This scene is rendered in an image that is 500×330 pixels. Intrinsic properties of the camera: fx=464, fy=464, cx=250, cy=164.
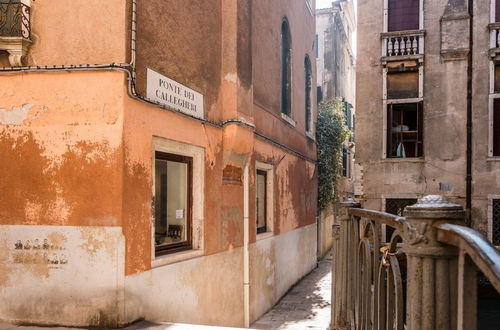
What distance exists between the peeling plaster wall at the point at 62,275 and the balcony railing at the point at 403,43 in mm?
11967

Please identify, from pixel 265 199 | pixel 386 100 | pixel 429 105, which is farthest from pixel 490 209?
pixel 265 199

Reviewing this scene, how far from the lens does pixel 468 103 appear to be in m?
13.7

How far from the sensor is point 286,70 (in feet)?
42.2

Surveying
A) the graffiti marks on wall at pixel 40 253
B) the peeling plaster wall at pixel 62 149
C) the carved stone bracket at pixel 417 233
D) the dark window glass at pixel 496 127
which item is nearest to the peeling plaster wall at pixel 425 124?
the dark window glass at pixel 496 127

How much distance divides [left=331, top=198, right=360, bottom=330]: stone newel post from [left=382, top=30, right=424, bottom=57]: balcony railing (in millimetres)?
11282

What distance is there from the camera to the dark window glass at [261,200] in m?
10.7

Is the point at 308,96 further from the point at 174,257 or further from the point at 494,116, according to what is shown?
the point at 174,257

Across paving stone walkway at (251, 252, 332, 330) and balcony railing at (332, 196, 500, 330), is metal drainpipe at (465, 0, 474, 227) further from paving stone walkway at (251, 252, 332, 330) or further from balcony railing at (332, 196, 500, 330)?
balcony railing at (332, 196, 500, 330)

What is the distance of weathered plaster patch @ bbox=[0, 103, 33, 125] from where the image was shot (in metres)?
5.36

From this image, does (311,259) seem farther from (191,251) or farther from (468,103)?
(191,251)

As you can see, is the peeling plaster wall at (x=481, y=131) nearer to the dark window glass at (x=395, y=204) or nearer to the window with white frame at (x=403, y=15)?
the window with white frame at (x=403, y=15)

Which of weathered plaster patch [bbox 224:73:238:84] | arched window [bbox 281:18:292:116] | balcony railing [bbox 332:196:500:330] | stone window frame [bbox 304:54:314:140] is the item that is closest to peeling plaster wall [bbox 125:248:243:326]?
weathered plaster patch [bbox 224:73:238:84]

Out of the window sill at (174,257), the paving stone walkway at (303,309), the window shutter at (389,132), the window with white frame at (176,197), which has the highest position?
the window shutter at (389,132)

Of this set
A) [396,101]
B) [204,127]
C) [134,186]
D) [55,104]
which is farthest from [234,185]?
[396,101]
